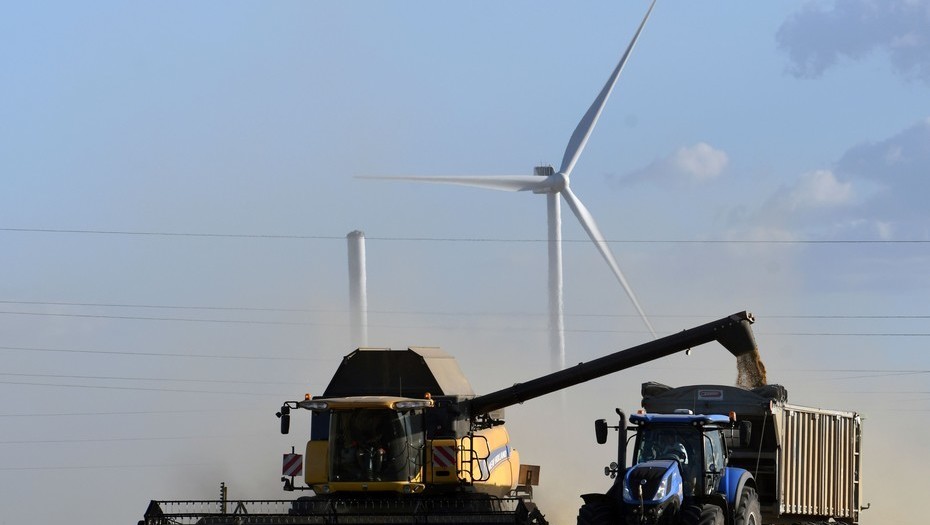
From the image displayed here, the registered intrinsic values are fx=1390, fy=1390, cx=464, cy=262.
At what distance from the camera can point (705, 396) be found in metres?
29.9

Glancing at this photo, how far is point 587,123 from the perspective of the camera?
58844 mm

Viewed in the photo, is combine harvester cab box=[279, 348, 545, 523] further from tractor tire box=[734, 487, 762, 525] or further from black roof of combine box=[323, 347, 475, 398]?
tractor tire box=[734, 487, 762, 525]

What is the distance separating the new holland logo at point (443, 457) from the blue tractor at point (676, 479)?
531cm

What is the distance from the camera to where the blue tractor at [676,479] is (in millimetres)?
21734

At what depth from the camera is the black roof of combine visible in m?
30.4

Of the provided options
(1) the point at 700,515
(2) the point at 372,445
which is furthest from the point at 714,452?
(2) the point at 372,445

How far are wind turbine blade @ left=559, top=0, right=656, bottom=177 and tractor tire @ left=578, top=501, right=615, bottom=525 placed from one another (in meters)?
37.1

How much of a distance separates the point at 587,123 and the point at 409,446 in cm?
3311

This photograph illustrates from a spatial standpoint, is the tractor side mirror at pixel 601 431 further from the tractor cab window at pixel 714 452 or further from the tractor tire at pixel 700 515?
the tractor tire at pixel 700 515

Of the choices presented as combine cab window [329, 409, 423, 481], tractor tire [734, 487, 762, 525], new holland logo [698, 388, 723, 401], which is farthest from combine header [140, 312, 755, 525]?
tractor tire [734, 487, 762, 525]

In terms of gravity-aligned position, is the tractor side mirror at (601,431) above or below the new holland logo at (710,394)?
below

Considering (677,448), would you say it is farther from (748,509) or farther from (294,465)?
(294,465)

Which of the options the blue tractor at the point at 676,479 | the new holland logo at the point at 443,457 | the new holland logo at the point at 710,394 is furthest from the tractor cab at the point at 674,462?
the new holland logo at the point at 710,394

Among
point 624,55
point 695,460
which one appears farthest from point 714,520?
point 624,55
